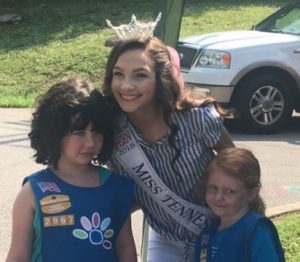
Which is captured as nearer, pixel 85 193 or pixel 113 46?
pixel 85 193

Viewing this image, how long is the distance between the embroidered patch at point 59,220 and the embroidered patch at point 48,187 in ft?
0.33

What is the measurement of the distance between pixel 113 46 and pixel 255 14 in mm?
16164

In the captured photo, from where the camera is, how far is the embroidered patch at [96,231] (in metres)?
2.36

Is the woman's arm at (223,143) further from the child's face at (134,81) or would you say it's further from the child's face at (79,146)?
the child's face at (79,146)

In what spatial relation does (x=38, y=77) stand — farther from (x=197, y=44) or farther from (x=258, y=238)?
(x=258, y=238)

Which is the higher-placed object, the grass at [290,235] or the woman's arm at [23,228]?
the woman's arm at [23,228]

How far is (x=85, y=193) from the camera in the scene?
240cm

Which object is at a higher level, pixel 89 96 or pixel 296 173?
pixel 89 96

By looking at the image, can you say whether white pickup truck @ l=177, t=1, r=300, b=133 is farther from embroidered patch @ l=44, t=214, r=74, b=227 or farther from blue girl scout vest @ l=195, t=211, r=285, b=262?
embroidered patch @ l=44, t=214, r=74, b=227

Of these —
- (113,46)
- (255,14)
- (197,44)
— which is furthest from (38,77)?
(113,46)

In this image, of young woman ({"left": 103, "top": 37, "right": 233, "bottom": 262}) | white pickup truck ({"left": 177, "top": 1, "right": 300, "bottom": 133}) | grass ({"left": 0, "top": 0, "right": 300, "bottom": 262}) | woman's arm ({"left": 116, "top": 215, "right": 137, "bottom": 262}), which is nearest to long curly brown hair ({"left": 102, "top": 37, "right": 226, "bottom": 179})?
young woman ({"left": 103, "top": 37, "right": 233, "bottom": 262})

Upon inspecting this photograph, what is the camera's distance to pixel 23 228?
2.34 m

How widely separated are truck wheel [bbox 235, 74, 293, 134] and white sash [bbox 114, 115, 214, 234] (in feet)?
20.1

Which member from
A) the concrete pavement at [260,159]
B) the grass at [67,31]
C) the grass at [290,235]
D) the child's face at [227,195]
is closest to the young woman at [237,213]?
the child's face at [227,195]
